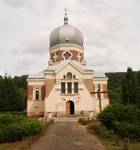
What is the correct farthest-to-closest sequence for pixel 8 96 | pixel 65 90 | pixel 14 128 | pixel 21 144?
pixel 8 96 < pixel 65 90 < pixel 14 128 < pixel 21 144

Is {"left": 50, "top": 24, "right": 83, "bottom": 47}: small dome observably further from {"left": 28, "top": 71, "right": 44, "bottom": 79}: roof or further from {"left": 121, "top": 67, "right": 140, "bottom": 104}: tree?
{"left": 121, "top": 67, "right": 140, "bottom": 104}: tree

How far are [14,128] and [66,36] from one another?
38954mm

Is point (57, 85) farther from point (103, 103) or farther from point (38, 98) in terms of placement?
point (103, 103)

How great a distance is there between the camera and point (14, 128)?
17438mm

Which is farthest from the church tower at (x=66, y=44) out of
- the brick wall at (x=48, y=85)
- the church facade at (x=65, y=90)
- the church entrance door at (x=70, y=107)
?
the church entrance door at (x=70, y=107)

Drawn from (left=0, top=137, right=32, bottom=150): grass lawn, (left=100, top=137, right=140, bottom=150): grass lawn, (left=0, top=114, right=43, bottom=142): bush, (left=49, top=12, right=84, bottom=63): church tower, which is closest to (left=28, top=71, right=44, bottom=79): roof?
(left=49, top=12, right=84, bottom=63): church tower

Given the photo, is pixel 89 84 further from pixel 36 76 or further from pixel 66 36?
pixel 66 36

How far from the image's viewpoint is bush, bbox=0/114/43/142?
17359 millimetres

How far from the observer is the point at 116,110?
65.0 feet

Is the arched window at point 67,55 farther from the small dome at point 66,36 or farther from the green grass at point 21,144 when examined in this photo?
the green grass at point 21,144

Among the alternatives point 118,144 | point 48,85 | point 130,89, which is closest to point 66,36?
point 48,85

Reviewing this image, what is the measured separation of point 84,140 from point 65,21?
44745 mm

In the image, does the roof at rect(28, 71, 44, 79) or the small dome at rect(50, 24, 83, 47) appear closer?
the roof at rect(28, 71, 44, 79)

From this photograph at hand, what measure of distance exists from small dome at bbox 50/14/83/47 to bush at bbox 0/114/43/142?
36628 millimetres
